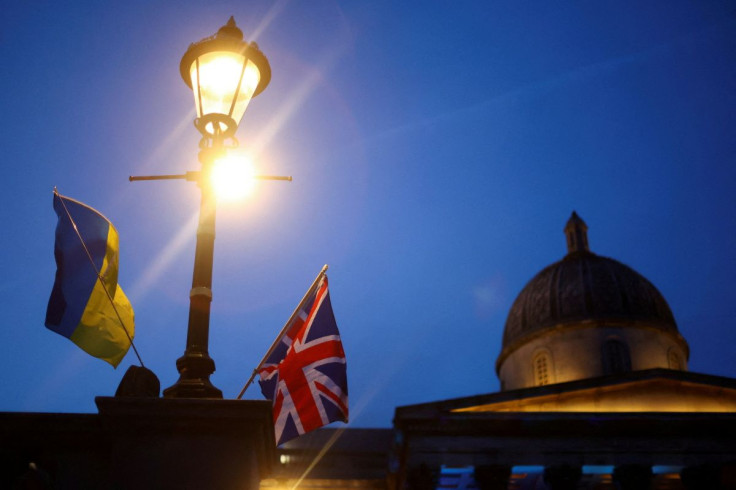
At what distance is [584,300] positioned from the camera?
42750 mm

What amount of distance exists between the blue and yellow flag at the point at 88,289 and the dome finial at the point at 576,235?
45.5 meters

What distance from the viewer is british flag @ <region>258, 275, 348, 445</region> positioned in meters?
8.06

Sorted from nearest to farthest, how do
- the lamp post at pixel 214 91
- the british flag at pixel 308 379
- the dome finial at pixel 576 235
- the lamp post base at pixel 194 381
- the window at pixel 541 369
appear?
1. the lamp post base at pixel 194 381
2. the lamp post at pixel 214 91
3. the british flag at pixel 308 379
4. the window at pixel 541 369
5. the dome finial at pixel 576 235

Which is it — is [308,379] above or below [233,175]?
below

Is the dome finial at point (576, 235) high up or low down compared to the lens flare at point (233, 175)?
up

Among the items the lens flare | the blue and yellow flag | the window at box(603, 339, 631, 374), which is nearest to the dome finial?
the window at box(603, 339, 631, 374)

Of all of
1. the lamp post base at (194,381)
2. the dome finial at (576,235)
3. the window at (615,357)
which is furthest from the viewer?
the dome finial at (576,235)

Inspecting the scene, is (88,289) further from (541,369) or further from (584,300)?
(584,300)

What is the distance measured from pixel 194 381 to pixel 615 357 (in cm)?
3703

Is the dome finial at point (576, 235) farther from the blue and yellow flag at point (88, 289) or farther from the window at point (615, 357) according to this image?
the blue and yellow flag at point (88, 289)

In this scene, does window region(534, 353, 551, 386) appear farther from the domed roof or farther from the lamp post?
the lamp post

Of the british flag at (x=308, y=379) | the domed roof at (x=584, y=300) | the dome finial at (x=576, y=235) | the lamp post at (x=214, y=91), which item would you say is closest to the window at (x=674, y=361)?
the domed roof at (x=584, y=300)

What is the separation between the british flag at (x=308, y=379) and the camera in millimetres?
8062

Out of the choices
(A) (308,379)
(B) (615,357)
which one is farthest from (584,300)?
(A) (308,379)
